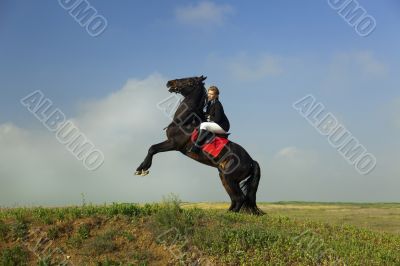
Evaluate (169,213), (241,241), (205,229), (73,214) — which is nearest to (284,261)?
(241,241)

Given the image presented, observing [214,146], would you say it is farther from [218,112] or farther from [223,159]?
[218,112]

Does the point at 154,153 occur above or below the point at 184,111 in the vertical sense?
below

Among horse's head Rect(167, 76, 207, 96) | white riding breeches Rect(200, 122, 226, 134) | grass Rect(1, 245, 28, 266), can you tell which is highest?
horse's head Rect(167, 76, 207, 96)

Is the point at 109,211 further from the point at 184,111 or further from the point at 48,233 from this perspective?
the point at 184,111

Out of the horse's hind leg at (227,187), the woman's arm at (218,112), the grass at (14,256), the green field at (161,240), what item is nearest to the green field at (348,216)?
the horse's hind leg at (227,187)

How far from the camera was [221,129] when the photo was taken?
13.9 metres

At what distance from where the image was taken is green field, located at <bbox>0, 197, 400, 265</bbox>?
983cm

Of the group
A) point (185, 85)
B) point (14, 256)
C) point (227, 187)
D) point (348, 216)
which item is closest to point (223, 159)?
point (227, 187)

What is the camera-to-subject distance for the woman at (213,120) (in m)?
13.7

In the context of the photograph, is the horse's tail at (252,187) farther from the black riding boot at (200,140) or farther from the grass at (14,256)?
the grass at (14,256)

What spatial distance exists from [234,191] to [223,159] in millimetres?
967

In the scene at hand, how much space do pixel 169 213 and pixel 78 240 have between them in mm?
2062

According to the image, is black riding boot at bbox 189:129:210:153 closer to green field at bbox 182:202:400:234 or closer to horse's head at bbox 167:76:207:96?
horse's head at bbox 167:76:207:96

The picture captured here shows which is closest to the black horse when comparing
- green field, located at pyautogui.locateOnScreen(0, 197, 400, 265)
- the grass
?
green field, located at pyautogui.locateOnScreen(0, 197, 400, 265)
